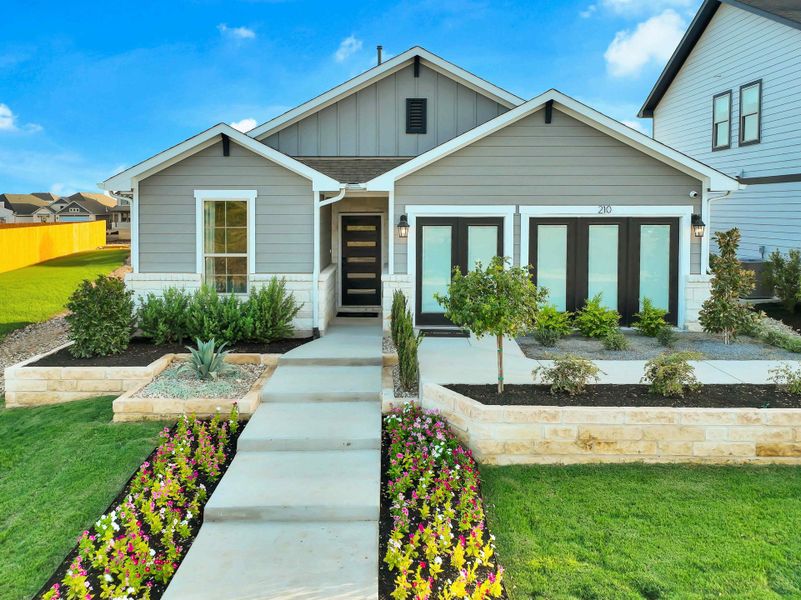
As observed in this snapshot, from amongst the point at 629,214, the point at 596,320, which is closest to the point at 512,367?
the point at 596,320

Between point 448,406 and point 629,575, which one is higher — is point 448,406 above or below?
above

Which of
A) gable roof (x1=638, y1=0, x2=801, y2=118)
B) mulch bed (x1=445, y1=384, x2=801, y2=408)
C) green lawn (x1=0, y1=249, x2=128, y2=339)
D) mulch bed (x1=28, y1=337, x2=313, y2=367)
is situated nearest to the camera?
mulch bed (x1=445, y1=384, x2=801, y2=408)

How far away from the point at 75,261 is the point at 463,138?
77.9ft

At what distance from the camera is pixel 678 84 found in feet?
70.8

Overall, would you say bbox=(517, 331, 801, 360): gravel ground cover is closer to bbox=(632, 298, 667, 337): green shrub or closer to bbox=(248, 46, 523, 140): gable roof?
bbox=(632, 298, 667, 337): green shrub

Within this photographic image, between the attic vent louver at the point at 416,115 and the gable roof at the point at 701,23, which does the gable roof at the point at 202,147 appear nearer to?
the attic vent louver at the point at 416,115

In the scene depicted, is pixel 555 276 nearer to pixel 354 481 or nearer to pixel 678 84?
pixel 354 481

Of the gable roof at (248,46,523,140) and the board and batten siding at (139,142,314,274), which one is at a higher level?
the gable roof at (248,46,523,140)

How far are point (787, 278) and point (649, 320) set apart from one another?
15.0 ft

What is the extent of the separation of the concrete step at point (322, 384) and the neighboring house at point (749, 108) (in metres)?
11.5

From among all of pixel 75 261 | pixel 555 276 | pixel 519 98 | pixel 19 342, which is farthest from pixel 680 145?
pixel 75 261

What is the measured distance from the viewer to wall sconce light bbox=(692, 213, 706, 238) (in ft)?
39.9

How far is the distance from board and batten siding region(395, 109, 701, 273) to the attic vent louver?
127 inches

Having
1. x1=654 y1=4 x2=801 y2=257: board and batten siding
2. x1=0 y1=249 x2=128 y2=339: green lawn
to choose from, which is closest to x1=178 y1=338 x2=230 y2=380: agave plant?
x1=0 y1=249 x2=128 y2=339: green lawn
